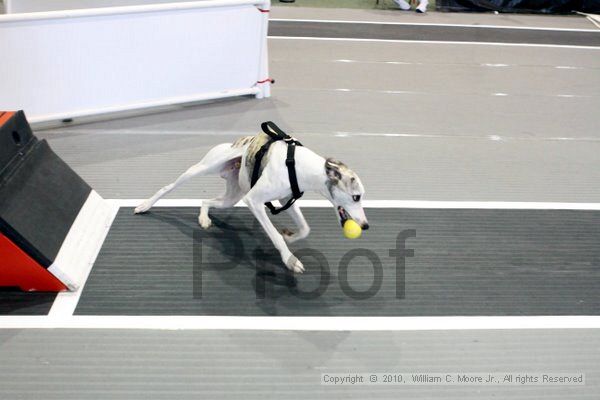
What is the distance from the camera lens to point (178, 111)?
235 inches

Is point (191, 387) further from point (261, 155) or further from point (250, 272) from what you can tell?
point (261, 155)

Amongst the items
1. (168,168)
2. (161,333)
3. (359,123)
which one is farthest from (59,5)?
(161,333)

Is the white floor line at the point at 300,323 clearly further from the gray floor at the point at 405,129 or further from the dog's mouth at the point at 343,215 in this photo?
the gray floor at the point at 405,129

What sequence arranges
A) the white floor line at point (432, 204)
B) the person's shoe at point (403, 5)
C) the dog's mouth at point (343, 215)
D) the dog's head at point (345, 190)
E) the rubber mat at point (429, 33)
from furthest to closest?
the person's shoe at point (403, 5)
the rubber mat at point (429, 33)
the white floor line at point (432, 204)
the dog's mouth at point (343, 215)
the dog's head at point (345, 190)

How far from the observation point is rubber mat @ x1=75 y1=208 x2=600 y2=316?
3.28 m

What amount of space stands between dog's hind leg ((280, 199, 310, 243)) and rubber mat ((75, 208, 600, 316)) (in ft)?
0.42

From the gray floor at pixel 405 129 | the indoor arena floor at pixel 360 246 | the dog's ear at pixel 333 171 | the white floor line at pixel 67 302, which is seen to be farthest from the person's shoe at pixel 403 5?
the white floor line at pixel 67 302

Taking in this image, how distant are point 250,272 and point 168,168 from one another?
5.49 feet

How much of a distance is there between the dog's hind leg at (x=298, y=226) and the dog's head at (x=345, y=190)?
1.45ft

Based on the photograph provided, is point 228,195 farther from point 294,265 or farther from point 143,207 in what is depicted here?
point 294,265

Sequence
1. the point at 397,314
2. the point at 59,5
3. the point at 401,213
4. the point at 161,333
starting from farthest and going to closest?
the point at 59,5 → the point at 401,213 → the point at 397,314 → the point at 161,333

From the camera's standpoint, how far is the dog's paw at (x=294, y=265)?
3459mm

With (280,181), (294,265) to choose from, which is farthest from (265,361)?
(280,181)

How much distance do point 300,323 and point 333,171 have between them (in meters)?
0.87
